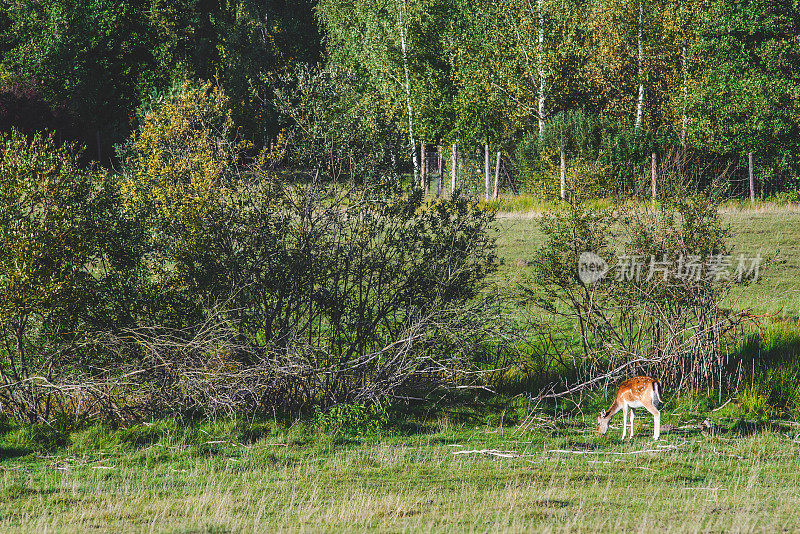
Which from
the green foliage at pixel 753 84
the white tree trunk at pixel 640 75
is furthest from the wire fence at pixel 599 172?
the white tree trunk at pixel 640 75

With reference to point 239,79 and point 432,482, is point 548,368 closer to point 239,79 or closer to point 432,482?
point 432,482

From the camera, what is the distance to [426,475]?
25.1 ft

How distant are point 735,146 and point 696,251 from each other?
15626mm

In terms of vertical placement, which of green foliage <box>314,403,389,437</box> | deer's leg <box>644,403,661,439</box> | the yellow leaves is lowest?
green foliage <box>314,403,389,437</box>

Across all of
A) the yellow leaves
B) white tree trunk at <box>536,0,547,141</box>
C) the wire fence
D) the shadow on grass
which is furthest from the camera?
white tree trunk at <box>536,0,547,141</box>

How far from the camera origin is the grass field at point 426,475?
20.0 feet

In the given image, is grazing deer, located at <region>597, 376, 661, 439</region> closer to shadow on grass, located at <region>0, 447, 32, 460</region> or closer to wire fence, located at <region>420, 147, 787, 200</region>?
shadow on grass, located at <region>0, 447, 32, 460</region>

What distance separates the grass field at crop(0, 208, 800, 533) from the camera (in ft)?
20.0

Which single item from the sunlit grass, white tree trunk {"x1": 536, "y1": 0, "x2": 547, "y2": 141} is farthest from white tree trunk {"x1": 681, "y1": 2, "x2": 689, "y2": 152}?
the sunlit grass

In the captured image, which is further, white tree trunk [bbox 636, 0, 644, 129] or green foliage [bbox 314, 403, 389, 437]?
white tree trunk [bbox 636, 0, 644, 129]

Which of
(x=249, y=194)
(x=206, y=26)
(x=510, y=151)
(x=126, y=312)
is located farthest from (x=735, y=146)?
(x=206, y=26)

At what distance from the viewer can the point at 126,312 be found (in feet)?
34.0

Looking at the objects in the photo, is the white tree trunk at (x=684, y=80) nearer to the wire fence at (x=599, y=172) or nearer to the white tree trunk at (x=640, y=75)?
the wire fence at (x=599, y=172)

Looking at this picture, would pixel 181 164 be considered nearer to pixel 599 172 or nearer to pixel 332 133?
pixel 332 133
